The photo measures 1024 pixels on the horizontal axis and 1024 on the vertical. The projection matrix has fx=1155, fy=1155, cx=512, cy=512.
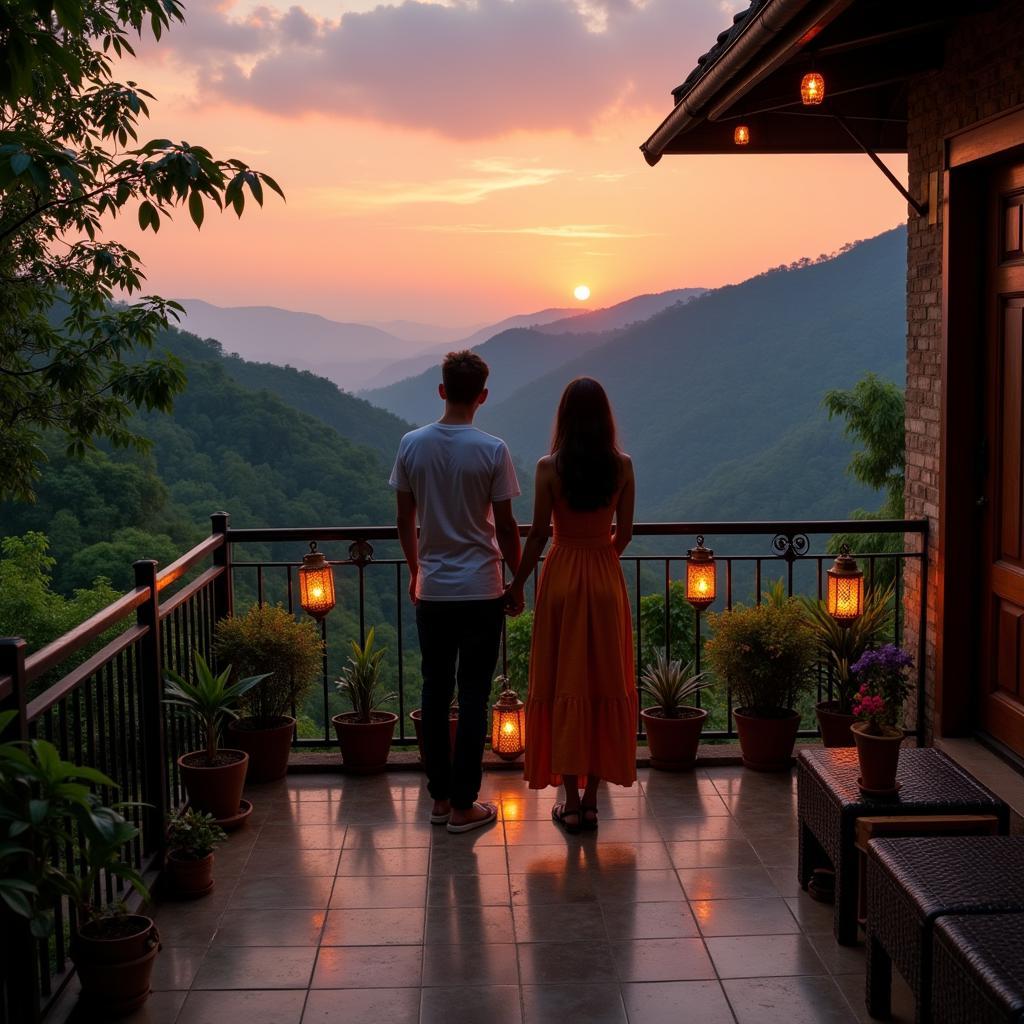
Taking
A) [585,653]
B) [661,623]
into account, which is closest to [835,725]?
[585,653]

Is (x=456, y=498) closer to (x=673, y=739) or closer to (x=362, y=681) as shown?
(x=362, y=681)

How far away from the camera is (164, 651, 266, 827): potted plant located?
4184 millimetres

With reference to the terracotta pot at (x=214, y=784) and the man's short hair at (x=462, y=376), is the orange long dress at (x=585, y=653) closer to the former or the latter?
the man's short hair at (x=462, y=376)

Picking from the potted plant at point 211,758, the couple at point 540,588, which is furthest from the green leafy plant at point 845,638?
the potted plant at point 211,758

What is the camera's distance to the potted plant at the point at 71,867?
83.9 inches

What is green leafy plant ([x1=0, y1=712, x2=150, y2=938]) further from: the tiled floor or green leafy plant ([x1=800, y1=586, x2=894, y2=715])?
green leafy plant ([x1=800, y1=586, x2=894, y2=715])

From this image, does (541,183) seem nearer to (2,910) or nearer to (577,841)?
(577,841)

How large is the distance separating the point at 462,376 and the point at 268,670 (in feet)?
5.38

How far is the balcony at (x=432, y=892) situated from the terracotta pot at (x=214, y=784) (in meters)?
0.11

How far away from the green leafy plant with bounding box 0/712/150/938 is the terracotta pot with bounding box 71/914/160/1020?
533 mm

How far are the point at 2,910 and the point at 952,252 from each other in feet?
13.2

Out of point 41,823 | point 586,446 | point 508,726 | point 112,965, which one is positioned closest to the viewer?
point 41,823

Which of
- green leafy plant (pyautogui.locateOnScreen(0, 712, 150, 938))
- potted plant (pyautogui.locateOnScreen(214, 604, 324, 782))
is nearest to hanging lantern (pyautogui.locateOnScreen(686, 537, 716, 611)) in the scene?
potted plant (pyautogui.locateOnScreen(214, 604, 324, 782))

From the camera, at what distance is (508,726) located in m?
5.03
